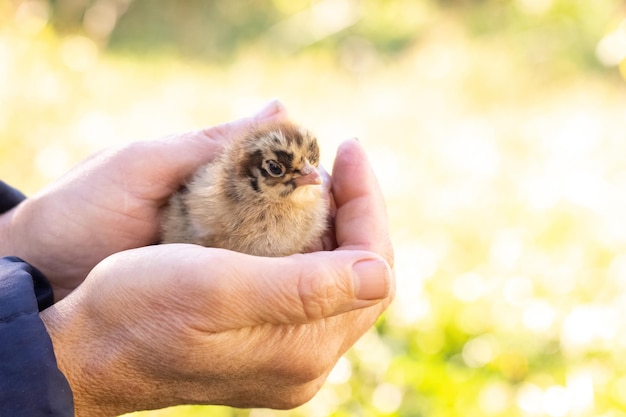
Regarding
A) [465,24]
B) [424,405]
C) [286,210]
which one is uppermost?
[465,24]

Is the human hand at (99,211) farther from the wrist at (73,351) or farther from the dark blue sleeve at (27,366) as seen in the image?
the dark blue sleeve at (27,366)

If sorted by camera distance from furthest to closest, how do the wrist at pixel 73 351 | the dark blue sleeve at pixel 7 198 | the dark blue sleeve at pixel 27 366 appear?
the dark blue sleeve at pixel 7 198 → the wrist at pixel 73 351 → the dark blue sleeve at pixel 27 366

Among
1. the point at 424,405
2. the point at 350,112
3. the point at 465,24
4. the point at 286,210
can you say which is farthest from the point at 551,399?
the point at 465,24

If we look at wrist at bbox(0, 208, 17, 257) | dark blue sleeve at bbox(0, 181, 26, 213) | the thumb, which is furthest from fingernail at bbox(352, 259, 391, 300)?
dark blue sleeve at bbox(0, 181, 26, 213)

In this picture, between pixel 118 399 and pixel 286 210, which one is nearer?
pixel 118 399

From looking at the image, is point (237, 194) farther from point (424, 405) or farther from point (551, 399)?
point (551, 399)

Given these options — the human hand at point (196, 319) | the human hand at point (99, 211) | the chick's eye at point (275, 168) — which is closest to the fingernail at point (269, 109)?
the human hand at point (99, 211)

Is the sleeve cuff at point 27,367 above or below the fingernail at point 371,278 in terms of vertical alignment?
below
